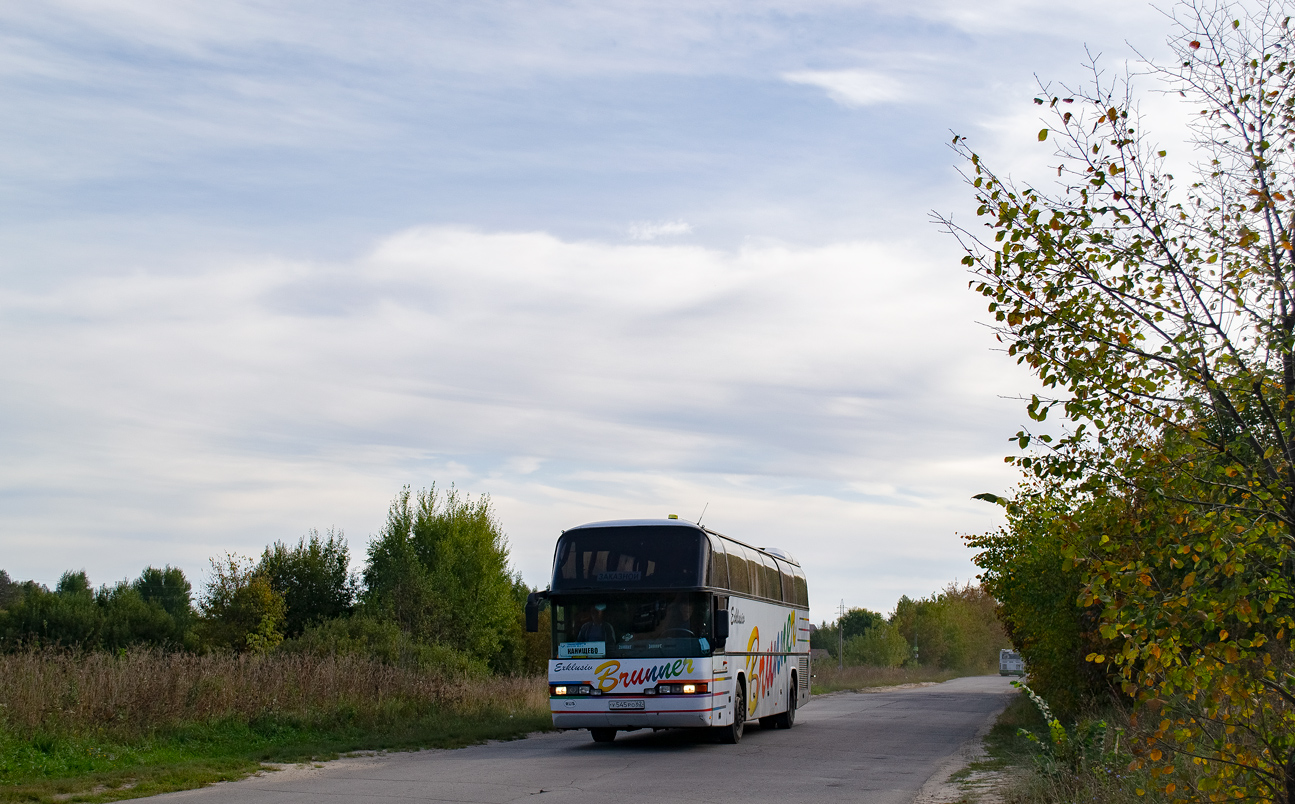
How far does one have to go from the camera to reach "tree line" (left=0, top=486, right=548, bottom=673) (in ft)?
170

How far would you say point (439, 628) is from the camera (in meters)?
52.7

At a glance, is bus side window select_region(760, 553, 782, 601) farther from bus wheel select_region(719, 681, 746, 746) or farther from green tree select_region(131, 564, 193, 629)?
green tree select_region(131, 564, 193, 629)

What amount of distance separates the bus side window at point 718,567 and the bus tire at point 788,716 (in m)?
6.24

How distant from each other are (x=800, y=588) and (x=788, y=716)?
4.27 m

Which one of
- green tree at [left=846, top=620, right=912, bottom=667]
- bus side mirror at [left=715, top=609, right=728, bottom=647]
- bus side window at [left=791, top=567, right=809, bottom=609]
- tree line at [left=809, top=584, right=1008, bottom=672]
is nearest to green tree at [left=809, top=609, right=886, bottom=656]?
tree line at [left=809, top=584, right=1008, bottom=672]

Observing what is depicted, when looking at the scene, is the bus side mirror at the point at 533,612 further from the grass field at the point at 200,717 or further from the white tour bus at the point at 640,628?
the grass field at the point at 200,717

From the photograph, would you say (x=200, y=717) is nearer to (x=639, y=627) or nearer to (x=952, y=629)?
(x=639, y=627)

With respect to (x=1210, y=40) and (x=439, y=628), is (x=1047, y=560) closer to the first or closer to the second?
(x=1210, y=40)

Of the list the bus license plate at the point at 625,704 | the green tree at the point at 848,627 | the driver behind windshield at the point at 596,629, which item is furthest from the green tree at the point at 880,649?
the bus license plate at the point at 625,704

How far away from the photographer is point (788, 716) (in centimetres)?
2478

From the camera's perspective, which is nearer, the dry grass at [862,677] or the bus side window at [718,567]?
the bus side window at [718,567]

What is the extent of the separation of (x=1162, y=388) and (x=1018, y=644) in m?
25.5

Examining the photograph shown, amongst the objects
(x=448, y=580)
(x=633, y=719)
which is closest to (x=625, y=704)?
(x=633, y=719)

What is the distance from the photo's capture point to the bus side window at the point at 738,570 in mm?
20141
